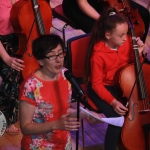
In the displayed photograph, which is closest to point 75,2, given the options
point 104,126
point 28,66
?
point 28,66

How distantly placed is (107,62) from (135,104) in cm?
33

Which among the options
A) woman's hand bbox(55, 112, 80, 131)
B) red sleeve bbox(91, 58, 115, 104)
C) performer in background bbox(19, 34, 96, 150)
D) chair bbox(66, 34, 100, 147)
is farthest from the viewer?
chair bbox(66, 34, 100, 147)

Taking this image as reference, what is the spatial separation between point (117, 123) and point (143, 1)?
12.1 feet

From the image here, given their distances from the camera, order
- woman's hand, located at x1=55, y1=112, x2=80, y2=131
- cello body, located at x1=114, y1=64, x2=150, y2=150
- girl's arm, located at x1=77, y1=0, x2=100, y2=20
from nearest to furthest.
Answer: woman's hand, located at x1=55, y1=112, x2=80, y2=131 → cello body, located at x1=114, y1=64, x2=150, y2=150 → girl's arm, located at x1=77, y1=0, x2=100, y2=20

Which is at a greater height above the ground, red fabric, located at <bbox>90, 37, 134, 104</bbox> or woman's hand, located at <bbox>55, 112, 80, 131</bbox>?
woman's hand, located at <bbox>55, 112, 80, 131</bbox>

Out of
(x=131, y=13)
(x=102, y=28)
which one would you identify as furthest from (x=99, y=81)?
(x=131, y=13)

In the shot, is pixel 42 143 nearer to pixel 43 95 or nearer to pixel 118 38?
pixel 43 95

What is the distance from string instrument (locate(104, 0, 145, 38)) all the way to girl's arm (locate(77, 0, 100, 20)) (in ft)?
0.45

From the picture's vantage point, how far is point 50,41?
1780 millimetres

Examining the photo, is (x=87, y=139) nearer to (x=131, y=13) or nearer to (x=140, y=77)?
(x=140, y=77)

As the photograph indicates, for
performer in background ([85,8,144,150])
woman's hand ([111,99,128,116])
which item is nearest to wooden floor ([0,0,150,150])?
performer in background ([85,8,144,150])

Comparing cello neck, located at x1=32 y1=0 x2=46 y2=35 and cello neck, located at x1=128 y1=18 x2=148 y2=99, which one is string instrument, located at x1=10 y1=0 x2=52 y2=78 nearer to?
cello neck, located at x1=32 y1=0 x2=46 y2=35

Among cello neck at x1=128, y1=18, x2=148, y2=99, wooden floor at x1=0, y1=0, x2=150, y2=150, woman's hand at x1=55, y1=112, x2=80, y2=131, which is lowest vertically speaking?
wooden floor at x1=0, y1=0, x2=150, y2=150

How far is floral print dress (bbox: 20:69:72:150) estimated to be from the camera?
5.90 feet
